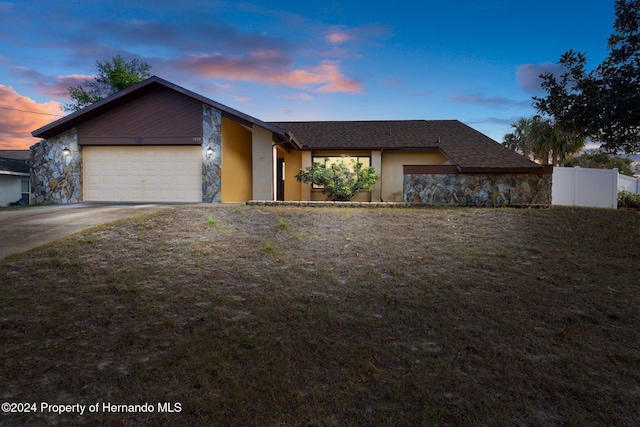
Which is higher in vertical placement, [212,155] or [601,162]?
[601,162]

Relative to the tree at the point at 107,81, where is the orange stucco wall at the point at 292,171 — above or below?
below

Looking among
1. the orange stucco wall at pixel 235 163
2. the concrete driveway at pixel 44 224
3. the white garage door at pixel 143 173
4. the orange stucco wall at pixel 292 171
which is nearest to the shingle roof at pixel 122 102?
the orange stucco wall at pixel 235 163

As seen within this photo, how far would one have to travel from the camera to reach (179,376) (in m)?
3.13

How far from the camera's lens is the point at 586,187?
16.3 meters

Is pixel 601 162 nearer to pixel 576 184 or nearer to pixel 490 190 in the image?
pixel 576 184

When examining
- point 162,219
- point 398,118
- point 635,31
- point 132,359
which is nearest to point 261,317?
point 132,359

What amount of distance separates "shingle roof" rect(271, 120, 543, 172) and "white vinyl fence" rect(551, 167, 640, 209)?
2926 millimetres

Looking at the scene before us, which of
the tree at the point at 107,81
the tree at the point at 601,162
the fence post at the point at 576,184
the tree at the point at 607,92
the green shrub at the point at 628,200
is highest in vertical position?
the tree at the point at 107,81

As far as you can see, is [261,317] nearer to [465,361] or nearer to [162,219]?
[465,361]

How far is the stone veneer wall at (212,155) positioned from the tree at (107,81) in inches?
731

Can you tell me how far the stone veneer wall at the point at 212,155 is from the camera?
13891 millimetres

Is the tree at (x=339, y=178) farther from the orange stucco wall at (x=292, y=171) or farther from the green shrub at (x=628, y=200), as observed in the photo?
the green shrub at (x=628, y=200)

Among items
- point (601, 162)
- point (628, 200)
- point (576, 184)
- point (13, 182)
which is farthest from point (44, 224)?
point (601, 162)

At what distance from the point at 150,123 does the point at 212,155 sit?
111 inches
